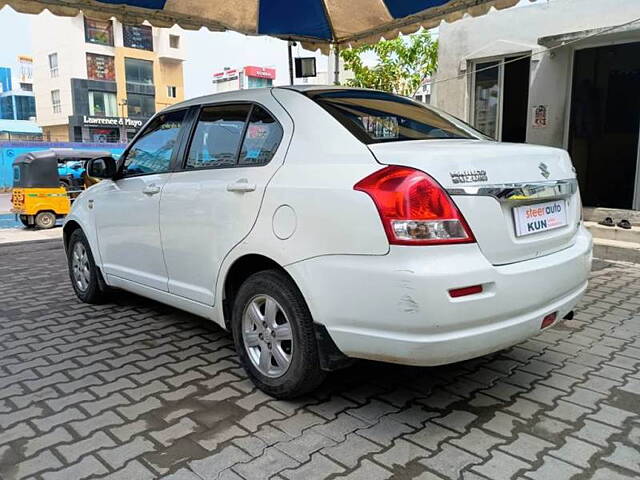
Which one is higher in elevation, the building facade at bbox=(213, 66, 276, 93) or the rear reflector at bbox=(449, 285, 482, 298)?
the building facade at bbox=(213, 66, 276, 93)

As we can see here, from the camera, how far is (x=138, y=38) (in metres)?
53.6

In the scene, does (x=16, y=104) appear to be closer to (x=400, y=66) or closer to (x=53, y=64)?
(x=53, y=64)

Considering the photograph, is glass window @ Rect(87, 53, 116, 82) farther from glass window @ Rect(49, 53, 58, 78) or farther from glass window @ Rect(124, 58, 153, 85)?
glass window @ Rect(49, 53, 58, 78)

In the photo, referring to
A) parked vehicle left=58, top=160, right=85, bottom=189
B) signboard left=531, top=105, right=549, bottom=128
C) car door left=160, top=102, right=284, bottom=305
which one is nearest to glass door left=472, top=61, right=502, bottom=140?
signboard left=531, top=105, right=549, bottom=128

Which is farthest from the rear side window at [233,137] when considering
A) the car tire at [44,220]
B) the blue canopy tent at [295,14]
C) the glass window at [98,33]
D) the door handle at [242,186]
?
the glass window at [98,33]

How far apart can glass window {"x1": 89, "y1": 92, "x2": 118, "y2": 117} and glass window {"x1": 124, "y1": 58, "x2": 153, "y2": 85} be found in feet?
8.69

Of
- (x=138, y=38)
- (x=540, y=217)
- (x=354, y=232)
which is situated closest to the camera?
(x=354, y=232)

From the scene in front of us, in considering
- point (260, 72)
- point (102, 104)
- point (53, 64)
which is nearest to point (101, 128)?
point (102, 104)

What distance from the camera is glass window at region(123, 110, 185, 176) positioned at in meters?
3.87

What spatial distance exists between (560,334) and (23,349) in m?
3.90

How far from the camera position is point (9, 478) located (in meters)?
2.36

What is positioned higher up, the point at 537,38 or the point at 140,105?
the point at 140,105

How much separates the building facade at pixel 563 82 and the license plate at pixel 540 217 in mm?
5438

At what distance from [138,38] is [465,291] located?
57.8 meters
